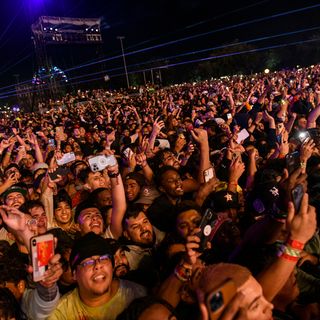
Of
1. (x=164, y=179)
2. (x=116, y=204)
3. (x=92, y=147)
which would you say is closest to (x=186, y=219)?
(x=116, y=204)

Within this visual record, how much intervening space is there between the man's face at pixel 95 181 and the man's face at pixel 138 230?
1609mm

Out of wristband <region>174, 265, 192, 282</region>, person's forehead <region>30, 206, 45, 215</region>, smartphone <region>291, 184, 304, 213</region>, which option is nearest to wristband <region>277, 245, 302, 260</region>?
smartphone <region>291, 184, 304, 213</region>

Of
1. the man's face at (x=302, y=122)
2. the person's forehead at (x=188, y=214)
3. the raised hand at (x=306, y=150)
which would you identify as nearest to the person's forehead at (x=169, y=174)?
the person's forehead at (x=188, y=214)

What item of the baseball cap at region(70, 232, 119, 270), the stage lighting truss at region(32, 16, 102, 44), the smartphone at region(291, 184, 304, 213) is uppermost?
the stage lighting truss at region(32, 16, 102, 44)

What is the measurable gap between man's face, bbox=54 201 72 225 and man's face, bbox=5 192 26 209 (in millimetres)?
491

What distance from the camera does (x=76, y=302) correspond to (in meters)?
2.44

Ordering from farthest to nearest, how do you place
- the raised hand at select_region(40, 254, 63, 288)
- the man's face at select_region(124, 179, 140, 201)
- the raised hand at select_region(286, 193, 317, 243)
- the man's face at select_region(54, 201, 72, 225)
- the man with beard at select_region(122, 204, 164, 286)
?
1. the man's face at select_region(124, 179, 140, 201)
2. the man's face at select_region(54, 201, 72, 225)
3. the man with beard at select_region(122, 204, 164, 286)
4. the raised hand at select_region(40, 254, 63, 288)
5. the raised hand at select_region(286, 193, 317, 243)

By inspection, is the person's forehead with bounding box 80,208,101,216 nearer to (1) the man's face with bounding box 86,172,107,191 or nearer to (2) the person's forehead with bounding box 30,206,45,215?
(2) the person's forehead with bounding box 30,206,45,215

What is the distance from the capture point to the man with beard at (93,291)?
7.81 ft

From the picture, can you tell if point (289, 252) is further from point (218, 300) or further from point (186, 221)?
point (186, 221)

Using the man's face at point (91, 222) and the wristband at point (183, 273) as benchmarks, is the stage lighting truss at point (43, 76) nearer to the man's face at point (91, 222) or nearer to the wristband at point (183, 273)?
the man's face at point (91, 222)

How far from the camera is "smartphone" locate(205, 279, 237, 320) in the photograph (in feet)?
4.14

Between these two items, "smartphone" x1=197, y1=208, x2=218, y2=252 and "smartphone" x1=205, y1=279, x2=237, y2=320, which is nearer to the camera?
"smartphone" x1=205, y1=279, x2=237, y2=320

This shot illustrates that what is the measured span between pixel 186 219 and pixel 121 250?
613 millimetres
